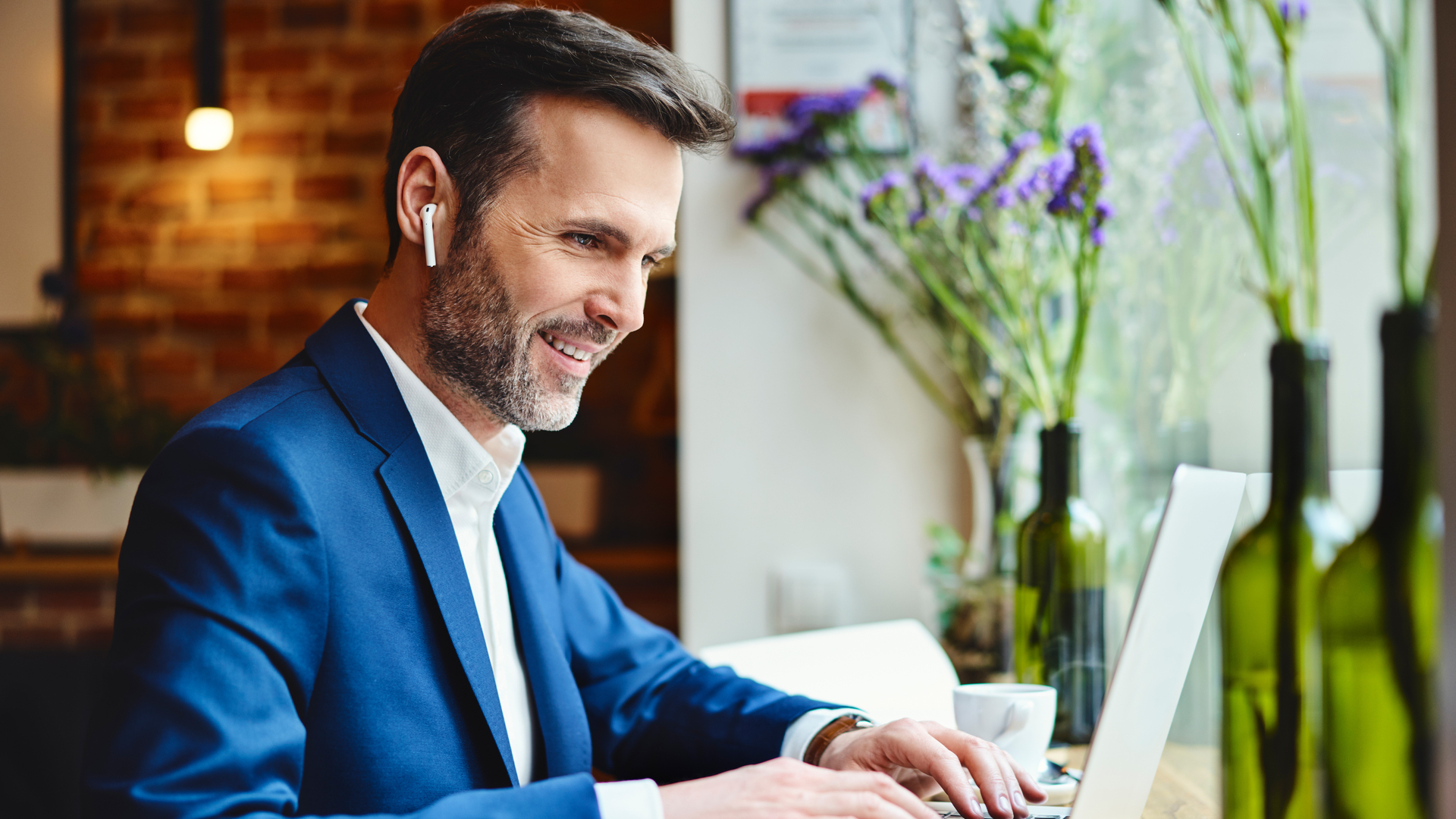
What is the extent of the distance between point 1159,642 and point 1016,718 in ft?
1.00

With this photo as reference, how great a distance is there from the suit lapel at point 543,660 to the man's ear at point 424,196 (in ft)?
1.00

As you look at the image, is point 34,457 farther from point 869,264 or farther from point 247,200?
point 869,264

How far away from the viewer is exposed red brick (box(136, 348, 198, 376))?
307cm

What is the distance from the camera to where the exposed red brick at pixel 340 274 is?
3039mm

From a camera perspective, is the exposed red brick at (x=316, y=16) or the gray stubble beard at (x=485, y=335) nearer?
the gray stubble beard at (x=485, y=335)

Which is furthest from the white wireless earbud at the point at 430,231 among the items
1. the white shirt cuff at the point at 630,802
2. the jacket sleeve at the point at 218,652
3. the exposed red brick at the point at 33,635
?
the exposed red brick at the point at 33,635

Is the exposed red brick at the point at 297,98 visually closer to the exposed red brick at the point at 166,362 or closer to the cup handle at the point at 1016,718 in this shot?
the exposed red brick at the point at 166,362

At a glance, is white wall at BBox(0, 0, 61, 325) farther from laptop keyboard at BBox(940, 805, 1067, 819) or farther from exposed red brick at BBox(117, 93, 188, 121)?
laptop keyboard at BBox(940, 805, 1067, 819)

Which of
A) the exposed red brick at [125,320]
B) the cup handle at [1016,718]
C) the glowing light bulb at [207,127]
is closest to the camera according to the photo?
the cup handle at [1016,718]

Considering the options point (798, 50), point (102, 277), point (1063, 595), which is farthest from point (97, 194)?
point (1063, 595)

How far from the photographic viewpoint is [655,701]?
48.3 inches

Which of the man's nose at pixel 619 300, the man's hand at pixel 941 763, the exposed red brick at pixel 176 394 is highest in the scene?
the man's nose at pixel 619 300

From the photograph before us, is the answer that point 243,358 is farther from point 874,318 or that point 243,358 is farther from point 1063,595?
point 1063,595

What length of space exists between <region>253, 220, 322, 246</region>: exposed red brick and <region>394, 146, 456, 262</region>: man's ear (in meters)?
2.16
